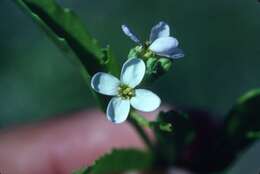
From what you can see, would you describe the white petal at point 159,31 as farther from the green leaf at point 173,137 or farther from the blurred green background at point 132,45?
the blurred green background at point 132,45

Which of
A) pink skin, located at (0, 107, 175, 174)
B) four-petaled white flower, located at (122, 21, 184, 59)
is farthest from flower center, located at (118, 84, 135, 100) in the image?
pink skin, located at (0, 107, 175, 174)

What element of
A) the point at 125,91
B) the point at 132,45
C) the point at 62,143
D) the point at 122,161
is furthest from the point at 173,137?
the point at 132,45

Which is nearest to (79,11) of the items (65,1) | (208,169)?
(65,1)

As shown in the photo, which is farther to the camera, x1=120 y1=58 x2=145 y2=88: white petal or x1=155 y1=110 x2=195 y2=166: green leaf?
x1=155 y1=110 x2=195 y2=166: green leaf

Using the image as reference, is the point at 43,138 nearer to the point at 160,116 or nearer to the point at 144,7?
the point at 144,7

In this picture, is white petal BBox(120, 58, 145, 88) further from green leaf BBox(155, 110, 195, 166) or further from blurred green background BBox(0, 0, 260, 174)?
blurred green background BBox(0, 0, 260, 174)

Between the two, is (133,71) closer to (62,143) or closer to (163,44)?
(163,44)

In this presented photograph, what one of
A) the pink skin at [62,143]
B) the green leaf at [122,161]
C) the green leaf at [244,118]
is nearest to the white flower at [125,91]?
the green leaf at [122,161]
